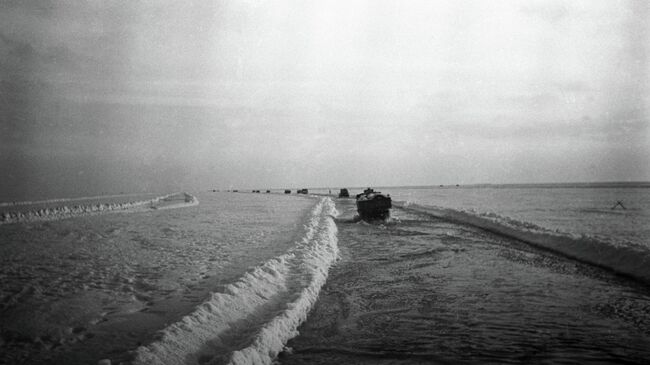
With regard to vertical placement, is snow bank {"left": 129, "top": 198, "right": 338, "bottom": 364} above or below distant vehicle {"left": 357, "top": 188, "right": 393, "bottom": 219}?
below

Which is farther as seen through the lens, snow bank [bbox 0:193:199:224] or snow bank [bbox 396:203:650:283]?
snow bank [bbox 0:193:199:224]

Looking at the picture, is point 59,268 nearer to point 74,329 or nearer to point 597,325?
point 74,329

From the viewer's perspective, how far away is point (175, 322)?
538 centimetres

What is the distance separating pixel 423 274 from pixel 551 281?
295 cm

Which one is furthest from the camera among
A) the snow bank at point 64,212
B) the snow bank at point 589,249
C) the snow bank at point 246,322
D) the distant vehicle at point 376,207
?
the snow bank at point 64,212

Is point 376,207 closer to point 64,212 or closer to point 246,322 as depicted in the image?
point 246,322

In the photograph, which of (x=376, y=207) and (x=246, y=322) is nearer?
(x=246, y=322)

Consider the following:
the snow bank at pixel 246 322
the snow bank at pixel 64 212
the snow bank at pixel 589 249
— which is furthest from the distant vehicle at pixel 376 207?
the snow bank at pixel 64 212

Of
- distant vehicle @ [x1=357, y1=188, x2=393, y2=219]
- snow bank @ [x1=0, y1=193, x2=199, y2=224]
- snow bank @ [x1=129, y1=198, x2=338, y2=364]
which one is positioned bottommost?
snow bank @ [x1=0, y1=193, x2=199, y2=224]

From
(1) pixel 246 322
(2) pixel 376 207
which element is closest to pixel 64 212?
(2) pixel 376 207

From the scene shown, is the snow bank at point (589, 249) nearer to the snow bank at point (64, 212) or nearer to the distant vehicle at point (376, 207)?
the distant vehicle at point (376, 207)

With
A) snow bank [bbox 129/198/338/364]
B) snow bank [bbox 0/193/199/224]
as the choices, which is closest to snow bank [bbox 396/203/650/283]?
snow bank [bbox 129/198/338/364]

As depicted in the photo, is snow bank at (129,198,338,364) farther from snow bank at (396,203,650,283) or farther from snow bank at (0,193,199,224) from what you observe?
snow bank at (0,193,199,224)

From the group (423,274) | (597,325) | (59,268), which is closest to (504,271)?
(423,274)
